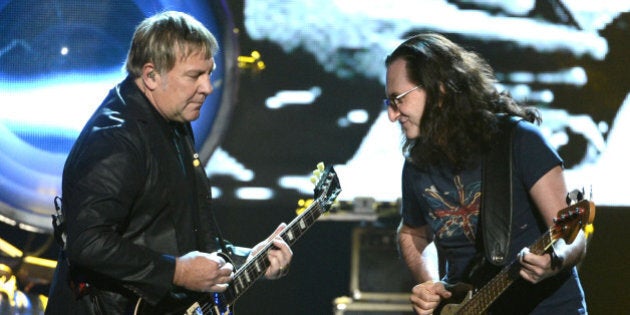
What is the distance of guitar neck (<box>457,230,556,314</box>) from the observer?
280cm

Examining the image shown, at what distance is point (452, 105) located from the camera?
3.12 meters

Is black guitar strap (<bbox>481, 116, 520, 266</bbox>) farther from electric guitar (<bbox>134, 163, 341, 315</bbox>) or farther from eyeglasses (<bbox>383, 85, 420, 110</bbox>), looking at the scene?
electric guitar (<bbox>134, 163, 341, 315</bbox>)

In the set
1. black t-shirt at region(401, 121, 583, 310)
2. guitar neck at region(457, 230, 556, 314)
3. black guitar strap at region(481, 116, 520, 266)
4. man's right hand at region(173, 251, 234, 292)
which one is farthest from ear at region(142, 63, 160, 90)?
guitar neck at region(457, 230, 556, 314)

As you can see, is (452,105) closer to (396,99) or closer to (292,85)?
(396,99)

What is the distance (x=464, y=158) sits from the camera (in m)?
3.04

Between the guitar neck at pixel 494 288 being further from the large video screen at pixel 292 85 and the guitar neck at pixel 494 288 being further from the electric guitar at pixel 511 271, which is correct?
the large video screen at pixel 292 85

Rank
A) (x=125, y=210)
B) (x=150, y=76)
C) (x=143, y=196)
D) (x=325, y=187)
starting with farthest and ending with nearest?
(x=325, y=187)
(x=150, y=76)
(x=143, y=196)
(x=125, y=210)

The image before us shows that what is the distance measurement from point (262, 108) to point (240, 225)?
2.25ft

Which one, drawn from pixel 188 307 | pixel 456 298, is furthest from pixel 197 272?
pixel 456 298

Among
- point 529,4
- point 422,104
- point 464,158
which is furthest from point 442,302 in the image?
point 529,4

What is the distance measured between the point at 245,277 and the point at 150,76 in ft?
2.71

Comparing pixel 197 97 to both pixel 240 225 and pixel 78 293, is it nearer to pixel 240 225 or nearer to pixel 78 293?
pixel 78 293

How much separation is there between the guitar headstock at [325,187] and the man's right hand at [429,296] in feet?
2.18

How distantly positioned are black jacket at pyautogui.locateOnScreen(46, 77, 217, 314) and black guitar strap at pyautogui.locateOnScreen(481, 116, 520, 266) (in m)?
1.02
